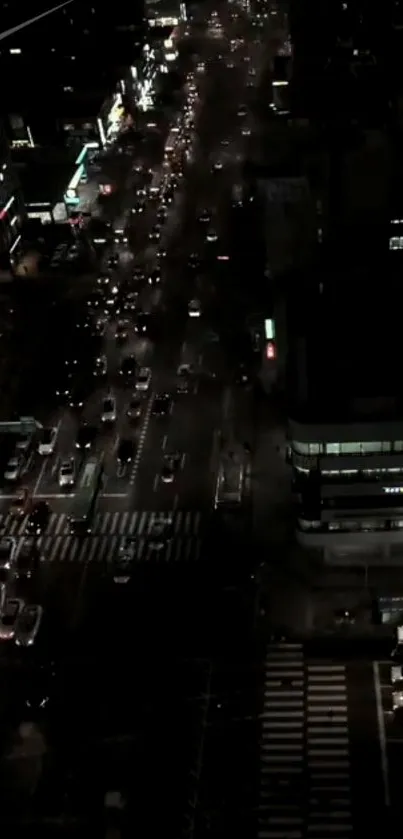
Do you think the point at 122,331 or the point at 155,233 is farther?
the point at 155,233

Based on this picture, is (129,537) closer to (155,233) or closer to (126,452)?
(126,452)

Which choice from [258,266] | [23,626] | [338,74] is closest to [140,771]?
[23,626]

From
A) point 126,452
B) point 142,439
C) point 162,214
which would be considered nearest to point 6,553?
point 126,452

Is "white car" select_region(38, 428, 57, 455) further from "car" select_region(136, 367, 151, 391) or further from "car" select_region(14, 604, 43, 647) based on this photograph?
"car" select_region(14, 604, 43, 647)

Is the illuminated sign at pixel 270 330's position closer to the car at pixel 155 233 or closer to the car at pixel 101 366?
the car at pixel 101 366

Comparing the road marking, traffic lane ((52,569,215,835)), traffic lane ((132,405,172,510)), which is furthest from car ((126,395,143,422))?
the road marking

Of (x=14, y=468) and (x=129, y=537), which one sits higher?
(x=14, y=468)
